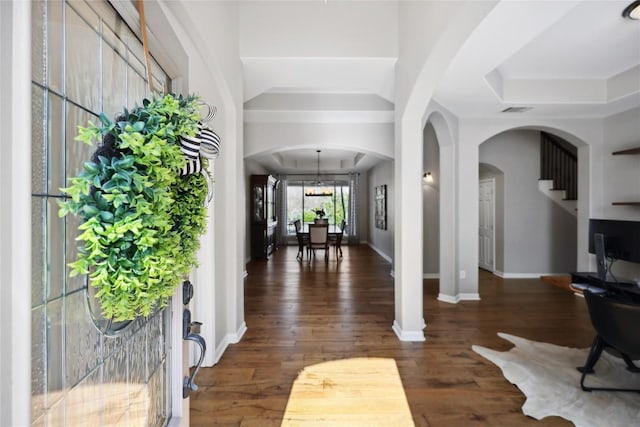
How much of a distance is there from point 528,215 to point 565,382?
13.2ft

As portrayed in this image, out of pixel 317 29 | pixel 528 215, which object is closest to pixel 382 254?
pixel 528 215

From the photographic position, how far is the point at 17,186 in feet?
2.29

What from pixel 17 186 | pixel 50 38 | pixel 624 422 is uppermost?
pixel 50 38

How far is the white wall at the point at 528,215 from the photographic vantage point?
5562mm

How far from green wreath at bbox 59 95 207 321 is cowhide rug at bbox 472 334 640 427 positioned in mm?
2421

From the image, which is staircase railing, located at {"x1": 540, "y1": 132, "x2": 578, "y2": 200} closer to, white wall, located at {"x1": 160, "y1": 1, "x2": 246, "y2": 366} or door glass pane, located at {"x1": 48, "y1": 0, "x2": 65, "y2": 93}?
white wall, located at {"x1": 160, "y1": 1, "x2": 246, "y2": 366}

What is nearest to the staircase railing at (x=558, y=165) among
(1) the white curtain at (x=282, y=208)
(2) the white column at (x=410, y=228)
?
(2) the white column at (x=410, y=228)

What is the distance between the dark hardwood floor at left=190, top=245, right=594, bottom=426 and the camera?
205 cm

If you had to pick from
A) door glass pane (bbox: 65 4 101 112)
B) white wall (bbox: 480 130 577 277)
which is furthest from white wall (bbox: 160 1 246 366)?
white wall (bbox: 480 130 577 277)

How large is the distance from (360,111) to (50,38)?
155 inches

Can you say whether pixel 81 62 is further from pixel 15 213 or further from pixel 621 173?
pixel 621 173

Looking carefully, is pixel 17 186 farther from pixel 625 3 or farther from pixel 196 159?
pixel 625 3

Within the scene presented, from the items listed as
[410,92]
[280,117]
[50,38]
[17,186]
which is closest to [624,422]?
[410,92]

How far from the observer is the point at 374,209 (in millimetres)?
9523
